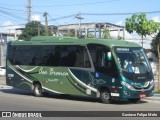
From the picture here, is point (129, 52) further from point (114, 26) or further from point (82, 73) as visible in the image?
point (114, 26)

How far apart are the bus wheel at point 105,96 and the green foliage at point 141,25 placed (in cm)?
660

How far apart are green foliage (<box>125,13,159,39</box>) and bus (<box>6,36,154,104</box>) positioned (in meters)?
4.93

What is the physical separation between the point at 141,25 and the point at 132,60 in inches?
237

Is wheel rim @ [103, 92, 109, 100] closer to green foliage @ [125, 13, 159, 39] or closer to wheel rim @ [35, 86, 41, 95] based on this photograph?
wheel rim @ [35, 86, 41, 95]

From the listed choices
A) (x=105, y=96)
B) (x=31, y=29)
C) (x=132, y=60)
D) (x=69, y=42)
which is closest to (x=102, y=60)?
(x=132, y=60)

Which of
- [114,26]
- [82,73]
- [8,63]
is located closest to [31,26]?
[114,26]

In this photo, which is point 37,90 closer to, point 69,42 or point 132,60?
point 69,42

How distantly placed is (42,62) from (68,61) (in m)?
2.09

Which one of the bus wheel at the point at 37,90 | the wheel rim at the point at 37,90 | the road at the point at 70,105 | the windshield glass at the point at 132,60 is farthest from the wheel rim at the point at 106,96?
the wheel rim at the point at 37,90

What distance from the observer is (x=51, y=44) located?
23.5m

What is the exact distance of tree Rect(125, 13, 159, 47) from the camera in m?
26.0

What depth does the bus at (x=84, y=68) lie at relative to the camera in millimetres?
20250

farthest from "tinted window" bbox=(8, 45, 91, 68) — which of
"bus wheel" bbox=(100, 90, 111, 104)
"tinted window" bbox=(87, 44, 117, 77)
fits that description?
"bus wheel" bbox=(100, 90, 111, 104)

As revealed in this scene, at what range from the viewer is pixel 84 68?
70.6 feet
